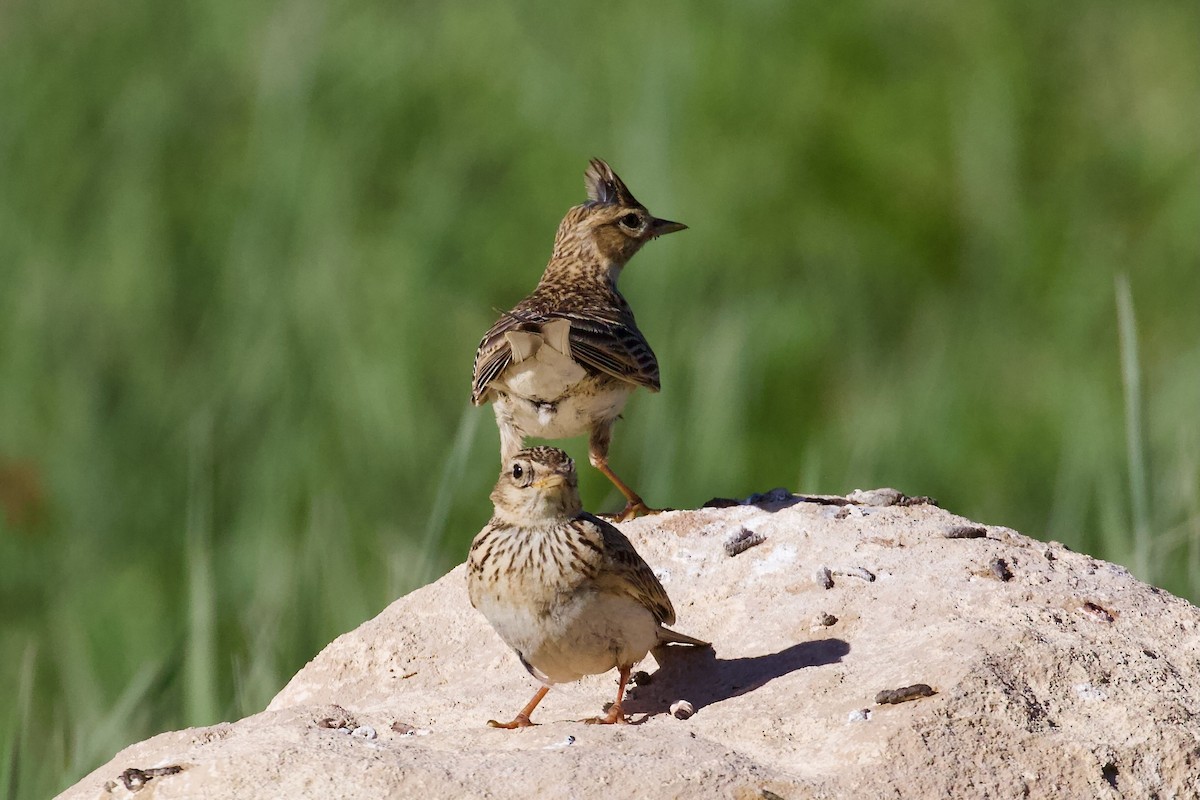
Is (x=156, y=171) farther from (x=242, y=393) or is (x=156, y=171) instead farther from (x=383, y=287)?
(x=242, y=393)

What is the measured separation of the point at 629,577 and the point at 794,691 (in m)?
0.51

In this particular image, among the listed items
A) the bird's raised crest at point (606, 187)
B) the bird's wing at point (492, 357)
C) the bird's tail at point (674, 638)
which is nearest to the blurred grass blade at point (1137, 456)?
the bird's tail at point (674, 638)

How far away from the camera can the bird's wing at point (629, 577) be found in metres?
4.56

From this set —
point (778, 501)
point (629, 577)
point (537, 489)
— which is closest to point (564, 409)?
point (778, 501)

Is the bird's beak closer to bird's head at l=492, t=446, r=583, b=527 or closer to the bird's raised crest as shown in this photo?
the bird's raised crest

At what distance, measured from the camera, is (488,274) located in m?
11.2

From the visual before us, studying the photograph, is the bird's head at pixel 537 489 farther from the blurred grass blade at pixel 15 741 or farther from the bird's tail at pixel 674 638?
the blurred grass blade at pixel 15 741

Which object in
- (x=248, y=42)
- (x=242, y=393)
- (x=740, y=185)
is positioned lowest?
(x=242, y=393)

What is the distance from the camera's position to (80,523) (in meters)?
8.98

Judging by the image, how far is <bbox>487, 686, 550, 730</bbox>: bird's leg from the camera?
14.4 feet

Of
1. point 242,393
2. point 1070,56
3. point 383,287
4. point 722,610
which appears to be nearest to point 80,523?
point 242,393

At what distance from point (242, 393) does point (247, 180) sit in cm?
261

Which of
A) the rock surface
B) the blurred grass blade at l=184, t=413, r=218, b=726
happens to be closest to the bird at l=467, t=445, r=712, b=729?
the rock surface

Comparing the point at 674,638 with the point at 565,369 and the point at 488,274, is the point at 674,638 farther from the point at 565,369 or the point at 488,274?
the point at 488,274
